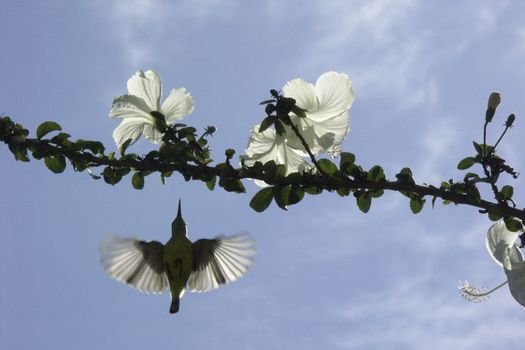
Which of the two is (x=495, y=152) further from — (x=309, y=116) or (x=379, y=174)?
(x=309, y=116)

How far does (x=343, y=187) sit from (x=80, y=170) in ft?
2.99

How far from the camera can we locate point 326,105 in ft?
8.15

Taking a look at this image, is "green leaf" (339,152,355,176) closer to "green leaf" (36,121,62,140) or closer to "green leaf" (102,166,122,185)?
"green leaf" (102,166,122,185)

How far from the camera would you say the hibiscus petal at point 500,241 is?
2.38 meters

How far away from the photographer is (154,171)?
2393 millimetres

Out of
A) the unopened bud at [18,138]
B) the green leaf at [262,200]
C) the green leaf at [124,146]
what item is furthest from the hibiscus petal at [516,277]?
the unopened bud at [18,138]

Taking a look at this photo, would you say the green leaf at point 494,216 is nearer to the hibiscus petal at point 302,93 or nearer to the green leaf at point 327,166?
the green leaf at point 327,166

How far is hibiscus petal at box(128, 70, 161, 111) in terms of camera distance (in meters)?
2.58

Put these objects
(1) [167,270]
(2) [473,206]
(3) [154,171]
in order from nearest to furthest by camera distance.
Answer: (2) [473,206] → (3) [154,171] → (1) [167,270]

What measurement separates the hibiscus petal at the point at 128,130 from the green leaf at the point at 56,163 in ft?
0.75

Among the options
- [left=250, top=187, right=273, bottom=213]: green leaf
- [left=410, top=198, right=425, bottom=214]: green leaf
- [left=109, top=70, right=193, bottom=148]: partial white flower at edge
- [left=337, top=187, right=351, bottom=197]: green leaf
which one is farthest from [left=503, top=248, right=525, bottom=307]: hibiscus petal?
[left=109, top=70, right=193, bottom=148]: partial white flower at edge

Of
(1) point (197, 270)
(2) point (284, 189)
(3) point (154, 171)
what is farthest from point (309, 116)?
(1) point (197, 270)

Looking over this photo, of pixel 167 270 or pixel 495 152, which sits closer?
pixel 495 152

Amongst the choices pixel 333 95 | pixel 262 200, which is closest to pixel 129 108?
pixel 262 200
